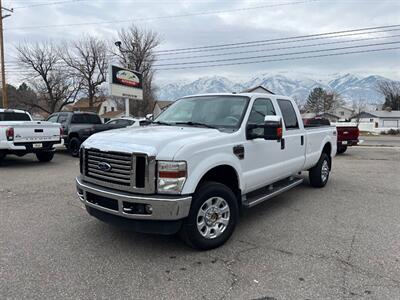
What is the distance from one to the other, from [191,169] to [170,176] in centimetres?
26

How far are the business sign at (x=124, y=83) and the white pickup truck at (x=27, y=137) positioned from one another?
922cm

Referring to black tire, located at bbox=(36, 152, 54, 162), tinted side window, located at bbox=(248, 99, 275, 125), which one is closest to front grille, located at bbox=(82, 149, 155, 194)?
tinted side window, located at bbox=(248, 99, 275, 125)

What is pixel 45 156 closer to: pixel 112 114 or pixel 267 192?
pixel 267 192

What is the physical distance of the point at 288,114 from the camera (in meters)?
5.94

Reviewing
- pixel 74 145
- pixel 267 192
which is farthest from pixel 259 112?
pixel 74 145

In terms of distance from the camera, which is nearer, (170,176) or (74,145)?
(170,176)

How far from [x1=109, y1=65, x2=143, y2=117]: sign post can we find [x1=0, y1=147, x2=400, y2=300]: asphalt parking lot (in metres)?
14.4

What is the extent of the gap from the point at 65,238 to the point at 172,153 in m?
2.04

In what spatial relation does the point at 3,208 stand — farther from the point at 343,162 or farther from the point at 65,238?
the point at 343,162

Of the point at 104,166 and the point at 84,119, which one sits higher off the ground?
the point at 84,119

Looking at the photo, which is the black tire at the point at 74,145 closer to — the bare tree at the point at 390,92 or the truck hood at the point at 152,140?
the truck hood at the point at 152,140

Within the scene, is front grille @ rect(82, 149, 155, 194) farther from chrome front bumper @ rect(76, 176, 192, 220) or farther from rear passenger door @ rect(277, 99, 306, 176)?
rear passenger door @ rect(277, 99, 306, 176)

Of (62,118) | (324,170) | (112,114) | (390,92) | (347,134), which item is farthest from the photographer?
(112,114)

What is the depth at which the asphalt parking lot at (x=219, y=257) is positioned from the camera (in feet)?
10.3
